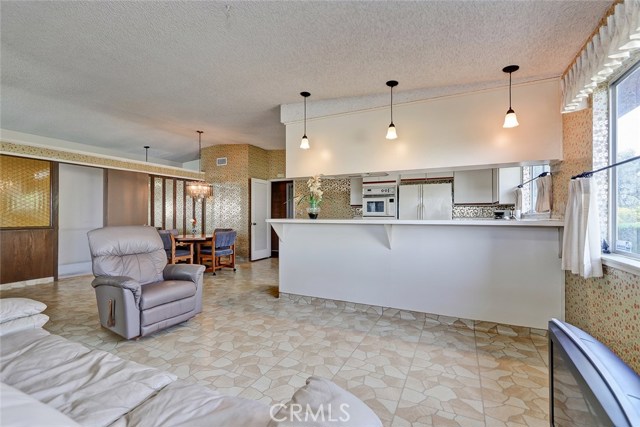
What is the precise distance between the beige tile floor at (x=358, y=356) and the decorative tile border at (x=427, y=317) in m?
0.02

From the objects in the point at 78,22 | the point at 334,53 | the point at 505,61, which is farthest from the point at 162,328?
the point at 505,61

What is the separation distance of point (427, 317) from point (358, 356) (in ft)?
3.88

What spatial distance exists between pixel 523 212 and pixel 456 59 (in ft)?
7.40

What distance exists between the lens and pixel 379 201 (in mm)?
5176

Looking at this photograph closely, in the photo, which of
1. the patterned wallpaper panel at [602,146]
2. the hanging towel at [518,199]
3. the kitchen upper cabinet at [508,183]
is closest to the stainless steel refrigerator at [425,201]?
the kitchen upper cabinet at [508,183]

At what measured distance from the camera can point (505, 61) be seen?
276cm

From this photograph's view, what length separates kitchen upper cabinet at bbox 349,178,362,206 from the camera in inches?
217

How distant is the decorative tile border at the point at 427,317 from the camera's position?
277 cm

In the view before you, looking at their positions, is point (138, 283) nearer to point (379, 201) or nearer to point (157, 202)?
point (379, 201)

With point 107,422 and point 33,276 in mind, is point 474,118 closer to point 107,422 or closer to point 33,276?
point 107,422

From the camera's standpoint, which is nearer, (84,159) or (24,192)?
(24,192)

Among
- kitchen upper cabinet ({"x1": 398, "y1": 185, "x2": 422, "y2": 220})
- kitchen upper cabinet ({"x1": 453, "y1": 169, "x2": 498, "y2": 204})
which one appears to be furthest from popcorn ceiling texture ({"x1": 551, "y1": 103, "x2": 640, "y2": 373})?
kitchen upper cabinet ({"x1": 398, "y1": 185, "x2": 422, "y2": 220})

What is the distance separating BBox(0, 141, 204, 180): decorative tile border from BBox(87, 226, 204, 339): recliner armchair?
3365 millimetres

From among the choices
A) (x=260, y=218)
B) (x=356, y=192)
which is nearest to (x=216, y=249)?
(x=260, y=218)
